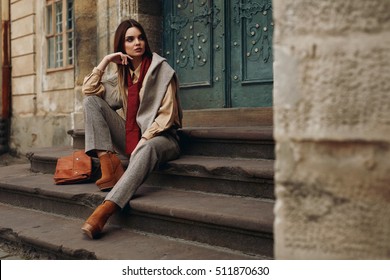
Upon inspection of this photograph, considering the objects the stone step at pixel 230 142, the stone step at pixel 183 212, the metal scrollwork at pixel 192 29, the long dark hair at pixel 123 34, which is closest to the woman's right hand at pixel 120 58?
the long dark hair at pixel 123 34

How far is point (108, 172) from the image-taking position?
11.5 ft

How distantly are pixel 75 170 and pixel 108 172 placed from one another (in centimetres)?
62

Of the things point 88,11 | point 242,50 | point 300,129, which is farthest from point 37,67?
point 300,129

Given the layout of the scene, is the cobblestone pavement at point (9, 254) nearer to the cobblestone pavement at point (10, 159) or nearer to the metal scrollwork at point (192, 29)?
the metal scrollwork at point (192, 29)

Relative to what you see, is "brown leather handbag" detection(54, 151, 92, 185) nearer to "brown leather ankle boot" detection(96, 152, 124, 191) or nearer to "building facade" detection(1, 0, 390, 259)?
"brown leather ankle boot" detection(96, 152, 124, 191)

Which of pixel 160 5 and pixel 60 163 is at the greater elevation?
pixel 160 5

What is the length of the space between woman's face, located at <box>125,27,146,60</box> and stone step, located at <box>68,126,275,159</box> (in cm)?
72

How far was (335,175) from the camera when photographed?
148cm

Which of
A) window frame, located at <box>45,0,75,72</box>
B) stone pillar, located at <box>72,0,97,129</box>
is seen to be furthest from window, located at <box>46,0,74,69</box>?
stone pillar, located at <box>72,0,97,129</box>

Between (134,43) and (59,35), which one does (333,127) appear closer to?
(134,43)

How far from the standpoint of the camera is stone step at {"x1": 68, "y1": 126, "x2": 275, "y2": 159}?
353 cm

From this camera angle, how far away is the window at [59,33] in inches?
288

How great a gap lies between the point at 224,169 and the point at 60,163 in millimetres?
1596

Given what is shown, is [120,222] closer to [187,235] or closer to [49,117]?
[187,235]
